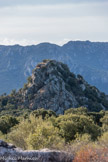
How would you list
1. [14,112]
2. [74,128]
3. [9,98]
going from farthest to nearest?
[9,98], [14,112], [74,128]

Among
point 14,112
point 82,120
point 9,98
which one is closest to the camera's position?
point 82,120

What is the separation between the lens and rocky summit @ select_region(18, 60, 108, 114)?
373 feet

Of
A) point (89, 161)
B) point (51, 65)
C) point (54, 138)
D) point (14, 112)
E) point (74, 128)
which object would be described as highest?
point (51, 65)

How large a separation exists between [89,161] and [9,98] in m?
110

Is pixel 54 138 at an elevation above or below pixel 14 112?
below

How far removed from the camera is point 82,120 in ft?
166

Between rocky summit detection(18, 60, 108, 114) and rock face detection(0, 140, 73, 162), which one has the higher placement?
rocky summit detection(18, 60, 108, 114)

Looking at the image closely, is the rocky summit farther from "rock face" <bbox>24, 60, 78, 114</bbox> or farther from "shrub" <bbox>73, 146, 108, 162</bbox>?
"shrub" <bbox>73, 146, 108, 162</bbox>

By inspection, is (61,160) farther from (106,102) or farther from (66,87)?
(106,102)

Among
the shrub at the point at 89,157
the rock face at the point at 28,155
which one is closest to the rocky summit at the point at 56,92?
the shrub at the point at 89,157

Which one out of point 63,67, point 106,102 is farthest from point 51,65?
point 106,102

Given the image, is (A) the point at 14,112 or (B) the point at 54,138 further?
(A) the point at 14,112

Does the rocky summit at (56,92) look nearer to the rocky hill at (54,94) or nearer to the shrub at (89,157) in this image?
the rocky hill at (54,94)

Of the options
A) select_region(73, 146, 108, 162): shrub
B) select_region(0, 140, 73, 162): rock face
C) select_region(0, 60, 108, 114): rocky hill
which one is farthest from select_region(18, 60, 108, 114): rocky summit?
select_region(0, 140, 73, 162): rock face
